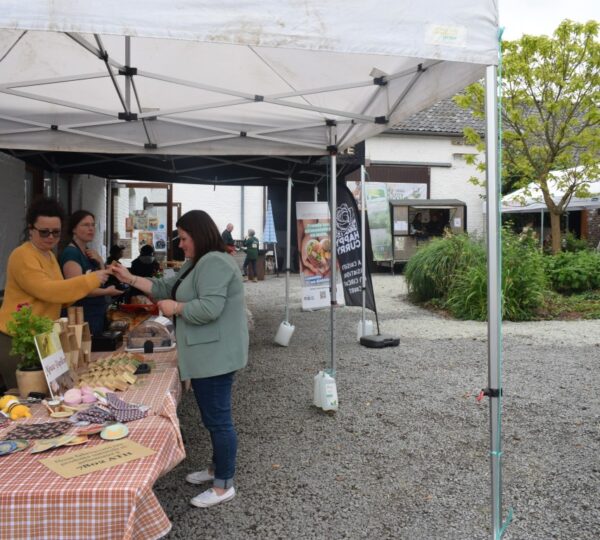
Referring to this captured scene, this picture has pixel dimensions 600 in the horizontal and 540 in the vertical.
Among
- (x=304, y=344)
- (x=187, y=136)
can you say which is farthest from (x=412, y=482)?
(x=304, y=344)

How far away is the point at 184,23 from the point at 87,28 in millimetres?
347

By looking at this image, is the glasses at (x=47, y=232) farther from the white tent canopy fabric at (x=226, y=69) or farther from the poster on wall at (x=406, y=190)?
the poster on wall at (x=406, y=190)

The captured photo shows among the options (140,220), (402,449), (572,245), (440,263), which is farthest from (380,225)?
(402,449)

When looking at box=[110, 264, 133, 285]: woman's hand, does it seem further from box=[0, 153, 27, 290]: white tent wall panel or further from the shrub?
Answer: the shrub

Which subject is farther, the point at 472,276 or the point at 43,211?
the point at 472,276

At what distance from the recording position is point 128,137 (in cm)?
541

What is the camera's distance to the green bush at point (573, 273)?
11656 mm

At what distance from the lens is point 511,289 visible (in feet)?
32.6

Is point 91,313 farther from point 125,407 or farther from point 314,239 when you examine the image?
point 314,239

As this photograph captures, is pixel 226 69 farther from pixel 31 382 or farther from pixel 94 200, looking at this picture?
pixel 94 200

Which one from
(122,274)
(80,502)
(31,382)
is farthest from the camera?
(122,274)

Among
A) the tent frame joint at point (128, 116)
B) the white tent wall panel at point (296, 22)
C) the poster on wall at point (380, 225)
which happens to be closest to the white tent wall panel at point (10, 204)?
the tent frame joint at point (128, 116)

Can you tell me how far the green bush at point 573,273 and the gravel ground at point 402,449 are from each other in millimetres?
4235

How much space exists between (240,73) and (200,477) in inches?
117
